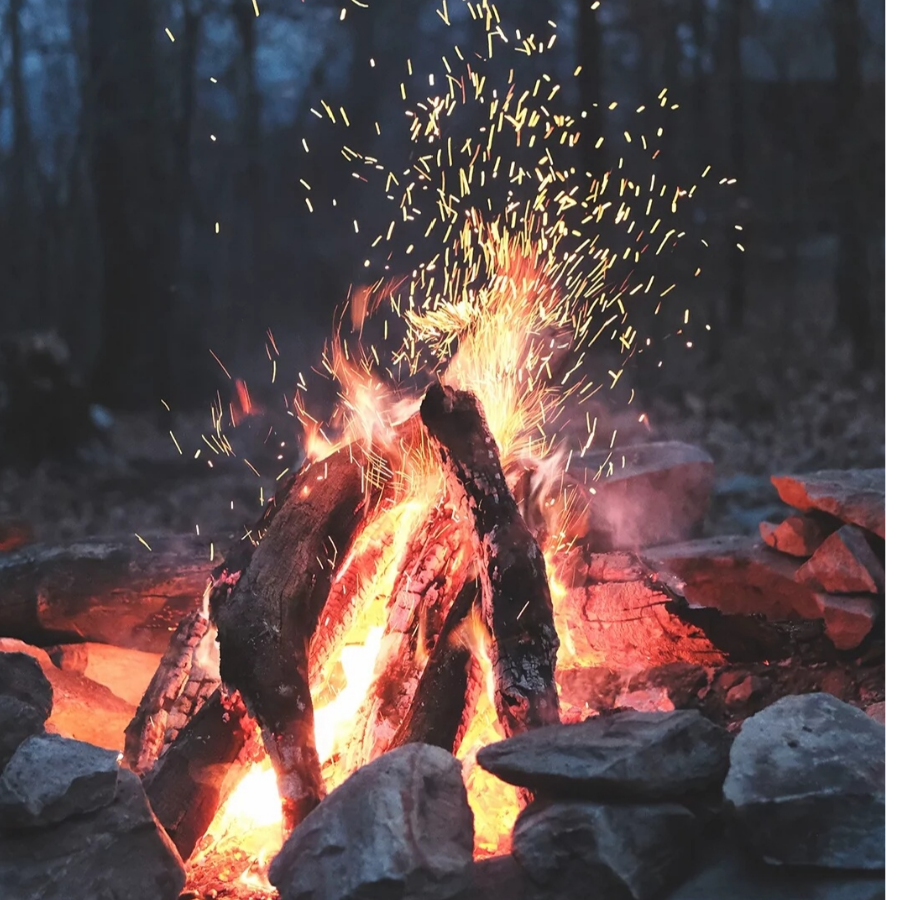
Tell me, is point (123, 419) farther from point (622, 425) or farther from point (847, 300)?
point (847, 300)

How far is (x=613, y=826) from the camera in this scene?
2.18 meters

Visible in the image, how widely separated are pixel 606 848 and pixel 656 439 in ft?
27.1

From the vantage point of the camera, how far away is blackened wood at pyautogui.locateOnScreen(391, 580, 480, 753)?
9.23 ft

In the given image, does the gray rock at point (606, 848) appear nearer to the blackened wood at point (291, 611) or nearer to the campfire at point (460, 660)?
the campfire at point (460, 660)

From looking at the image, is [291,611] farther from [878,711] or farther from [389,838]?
[878,711]

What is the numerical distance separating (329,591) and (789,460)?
22.8 feet

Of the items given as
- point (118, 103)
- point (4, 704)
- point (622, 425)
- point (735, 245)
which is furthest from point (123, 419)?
point (4, 704)

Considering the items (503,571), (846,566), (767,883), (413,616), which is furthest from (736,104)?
(767,883)

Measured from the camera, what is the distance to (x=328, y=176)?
18.4 metres

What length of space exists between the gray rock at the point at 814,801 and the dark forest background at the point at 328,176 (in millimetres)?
7127

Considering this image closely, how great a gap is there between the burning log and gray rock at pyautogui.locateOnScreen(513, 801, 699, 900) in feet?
1.50

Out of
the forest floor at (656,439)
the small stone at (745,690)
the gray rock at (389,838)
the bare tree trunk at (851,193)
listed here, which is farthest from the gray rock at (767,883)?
the bare tree trunk at (851,193)

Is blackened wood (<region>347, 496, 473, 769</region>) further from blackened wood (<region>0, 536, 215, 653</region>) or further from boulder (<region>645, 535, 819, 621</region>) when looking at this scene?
blackened wood (<region>0, 536, 215, 653</region>)

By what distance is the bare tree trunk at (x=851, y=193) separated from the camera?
40.1 ft
